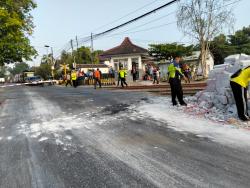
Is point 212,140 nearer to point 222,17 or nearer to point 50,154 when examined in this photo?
point 50,154

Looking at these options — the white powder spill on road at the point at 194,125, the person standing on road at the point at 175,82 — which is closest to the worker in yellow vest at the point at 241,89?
the white powder spill on road at the point at 194,125

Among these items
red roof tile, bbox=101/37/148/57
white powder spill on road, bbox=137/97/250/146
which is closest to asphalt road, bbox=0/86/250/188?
white powder spill on road, bbox=137/97/250/146

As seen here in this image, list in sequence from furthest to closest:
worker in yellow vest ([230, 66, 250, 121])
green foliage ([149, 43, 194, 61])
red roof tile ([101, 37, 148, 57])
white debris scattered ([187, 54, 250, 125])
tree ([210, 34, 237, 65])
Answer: tree ([210, 34, 237, 65])
green foliage ([149, 43, 194, 61])
red roof tile ([101, 37, 148, 57])
white debris scattered ([187, 54, 250, 125])
worker in yellow vest ([230, 66, 250, 121])

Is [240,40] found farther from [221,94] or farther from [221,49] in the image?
[221,94]

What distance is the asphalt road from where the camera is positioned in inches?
192

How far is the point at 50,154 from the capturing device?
6336mm

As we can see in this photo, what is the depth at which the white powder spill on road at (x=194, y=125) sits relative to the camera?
7.05m

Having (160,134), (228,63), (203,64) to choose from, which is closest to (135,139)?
(160,134)

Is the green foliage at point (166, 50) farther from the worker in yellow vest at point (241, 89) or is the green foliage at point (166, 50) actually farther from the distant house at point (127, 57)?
the worker in yellow vest at point (241, 89)

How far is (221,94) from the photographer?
411 inches

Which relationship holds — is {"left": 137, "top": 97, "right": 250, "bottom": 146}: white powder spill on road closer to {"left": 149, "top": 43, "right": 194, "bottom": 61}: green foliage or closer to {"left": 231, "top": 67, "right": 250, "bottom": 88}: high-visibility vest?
{"left": 231, "top": 67, "right": 250, "bottom": 88}: high-visibility vest

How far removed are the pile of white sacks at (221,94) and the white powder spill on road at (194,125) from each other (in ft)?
2.38

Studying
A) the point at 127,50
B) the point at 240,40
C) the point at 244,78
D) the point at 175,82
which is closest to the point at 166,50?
the point at 127,50

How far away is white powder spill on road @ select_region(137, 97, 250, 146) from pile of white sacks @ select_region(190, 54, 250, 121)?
2.38ft
